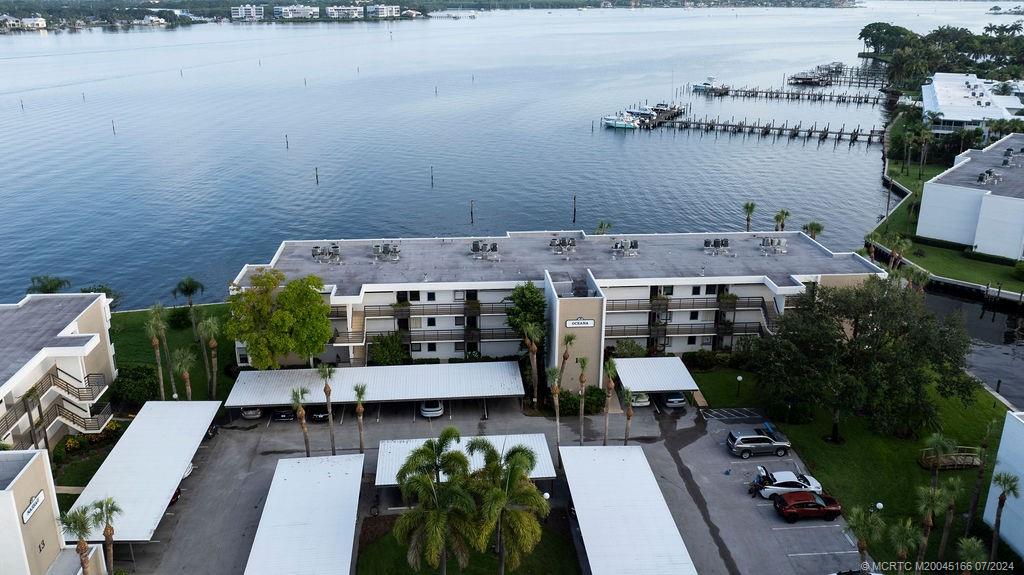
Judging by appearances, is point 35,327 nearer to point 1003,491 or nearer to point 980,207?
point 1003,491

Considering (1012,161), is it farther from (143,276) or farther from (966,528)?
(143,276)

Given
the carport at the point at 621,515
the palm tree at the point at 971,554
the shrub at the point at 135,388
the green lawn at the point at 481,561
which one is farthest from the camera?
the shrub at the point at 135,388

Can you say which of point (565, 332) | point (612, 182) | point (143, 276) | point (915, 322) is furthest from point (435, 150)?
point (915, 322)

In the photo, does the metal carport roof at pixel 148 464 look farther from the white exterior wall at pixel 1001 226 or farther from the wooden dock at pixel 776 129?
the wooden dock at pixel 776 129

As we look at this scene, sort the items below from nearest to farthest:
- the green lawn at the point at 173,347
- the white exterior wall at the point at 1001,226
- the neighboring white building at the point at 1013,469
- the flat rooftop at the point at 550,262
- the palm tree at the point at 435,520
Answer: the palm tree at the point at 435,520
the neighboring white building at the point at 1013,469
the green lawn at the point at 173,347
the flat rooftop at the point at 550,262
the white exterior wall at the point at 1001,226

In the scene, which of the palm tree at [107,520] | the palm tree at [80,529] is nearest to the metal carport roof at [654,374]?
the palm tree at [107,520]

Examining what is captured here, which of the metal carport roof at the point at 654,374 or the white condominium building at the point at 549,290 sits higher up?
the white condominium building at the point at 549,290

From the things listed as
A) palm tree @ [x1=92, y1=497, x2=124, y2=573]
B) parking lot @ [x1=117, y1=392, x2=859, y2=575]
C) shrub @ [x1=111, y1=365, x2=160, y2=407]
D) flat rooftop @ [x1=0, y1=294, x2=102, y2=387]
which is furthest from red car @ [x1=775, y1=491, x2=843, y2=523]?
flat rooftop @ [x1=0, y1=294, x2=102, y2=387]
